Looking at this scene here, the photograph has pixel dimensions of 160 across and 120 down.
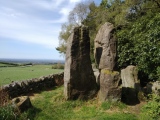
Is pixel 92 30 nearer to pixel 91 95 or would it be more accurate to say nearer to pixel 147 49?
pixel 147 49

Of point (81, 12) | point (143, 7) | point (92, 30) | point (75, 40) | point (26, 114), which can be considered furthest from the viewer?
point (81, 12)

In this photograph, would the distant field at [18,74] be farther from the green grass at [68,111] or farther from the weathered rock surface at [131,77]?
the weathered rock surface at [131,77]

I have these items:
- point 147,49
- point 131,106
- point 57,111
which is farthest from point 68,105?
point 147,49

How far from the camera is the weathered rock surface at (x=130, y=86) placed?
10117 millimetres

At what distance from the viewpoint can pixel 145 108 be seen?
842 cm

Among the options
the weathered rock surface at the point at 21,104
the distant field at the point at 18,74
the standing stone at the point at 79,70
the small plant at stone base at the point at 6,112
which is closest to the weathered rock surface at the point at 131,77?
the standing stone at the point at 79,70

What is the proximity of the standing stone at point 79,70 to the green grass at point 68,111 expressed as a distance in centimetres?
50

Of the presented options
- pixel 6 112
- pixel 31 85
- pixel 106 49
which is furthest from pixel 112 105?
pixel 31 85

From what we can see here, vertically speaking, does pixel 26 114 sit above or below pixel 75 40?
below

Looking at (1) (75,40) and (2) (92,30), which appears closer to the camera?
(1) (75,40)

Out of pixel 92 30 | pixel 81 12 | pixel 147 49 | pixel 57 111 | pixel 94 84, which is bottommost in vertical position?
pixel 57 111

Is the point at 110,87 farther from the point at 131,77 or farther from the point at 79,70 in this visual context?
the point at 131,77

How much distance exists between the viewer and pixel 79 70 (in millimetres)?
10055

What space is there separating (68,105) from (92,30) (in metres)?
23.7
